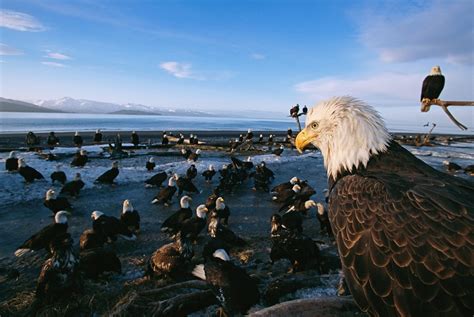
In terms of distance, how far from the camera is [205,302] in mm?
4828

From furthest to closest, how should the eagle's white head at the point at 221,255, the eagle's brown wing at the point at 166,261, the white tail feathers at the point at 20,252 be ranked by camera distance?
the white tail feathers at the point at 20,252 → the eagle's brown wing at the point at 166,261 → the eagle's white head at the point at 221,255

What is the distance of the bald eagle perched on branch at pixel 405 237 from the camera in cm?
214

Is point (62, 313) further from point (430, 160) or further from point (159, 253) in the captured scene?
point (430, 160)

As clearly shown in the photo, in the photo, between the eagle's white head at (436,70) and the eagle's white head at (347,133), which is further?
the eagle's white head at (436,70)

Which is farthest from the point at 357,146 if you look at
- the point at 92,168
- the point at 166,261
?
the point at 92,168

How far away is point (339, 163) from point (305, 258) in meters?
3.31

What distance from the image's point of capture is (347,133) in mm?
3309

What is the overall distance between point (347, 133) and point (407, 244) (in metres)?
1.35

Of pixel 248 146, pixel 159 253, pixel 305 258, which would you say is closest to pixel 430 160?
pixel 248 146

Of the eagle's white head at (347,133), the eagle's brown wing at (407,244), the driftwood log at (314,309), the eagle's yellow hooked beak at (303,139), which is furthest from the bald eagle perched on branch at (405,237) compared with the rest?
the driftwood log at (314,309)

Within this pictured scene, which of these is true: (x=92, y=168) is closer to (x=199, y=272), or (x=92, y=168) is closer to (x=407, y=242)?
(x=199, y=272)

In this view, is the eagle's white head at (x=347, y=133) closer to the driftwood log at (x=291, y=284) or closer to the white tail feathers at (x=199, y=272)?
the driftwood log at (x=291, y=284)

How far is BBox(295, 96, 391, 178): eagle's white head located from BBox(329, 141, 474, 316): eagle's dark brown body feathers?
1.49ft

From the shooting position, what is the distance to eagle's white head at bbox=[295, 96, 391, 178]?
10.6 feet
